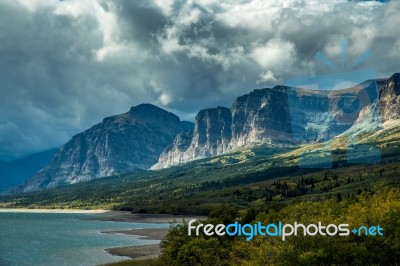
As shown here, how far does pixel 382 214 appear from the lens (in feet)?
249

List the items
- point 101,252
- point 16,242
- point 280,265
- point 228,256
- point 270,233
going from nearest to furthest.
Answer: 1. point 280,265
2. point 270,233
3. point 228,256
4. point 101,252
5. point 16,242

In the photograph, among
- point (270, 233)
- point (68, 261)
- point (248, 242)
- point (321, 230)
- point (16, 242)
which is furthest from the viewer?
point (16, 242)

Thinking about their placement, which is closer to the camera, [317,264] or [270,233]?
[317,264]

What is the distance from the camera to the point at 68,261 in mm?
134500

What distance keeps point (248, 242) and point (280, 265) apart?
62.7ft

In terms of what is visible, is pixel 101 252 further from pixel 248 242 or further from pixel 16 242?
pixel 248 242

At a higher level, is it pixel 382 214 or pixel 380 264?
pixel 382 214

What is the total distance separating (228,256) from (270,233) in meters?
17.2

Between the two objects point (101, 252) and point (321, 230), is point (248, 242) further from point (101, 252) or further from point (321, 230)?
point (101, 252)

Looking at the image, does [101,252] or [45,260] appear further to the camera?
[101,252]

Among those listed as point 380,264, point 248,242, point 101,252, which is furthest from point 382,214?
point 101,252

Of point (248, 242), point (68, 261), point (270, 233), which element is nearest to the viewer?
point (270, 233)

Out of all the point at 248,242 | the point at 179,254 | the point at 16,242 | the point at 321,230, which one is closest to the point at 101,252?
the point at 16,242

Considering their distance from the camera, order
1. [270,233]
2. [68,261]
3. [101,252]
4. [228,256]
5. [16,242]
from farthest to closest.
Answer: [16,242]
[101,252]
[68,261]
[228,256]
[270,233]
